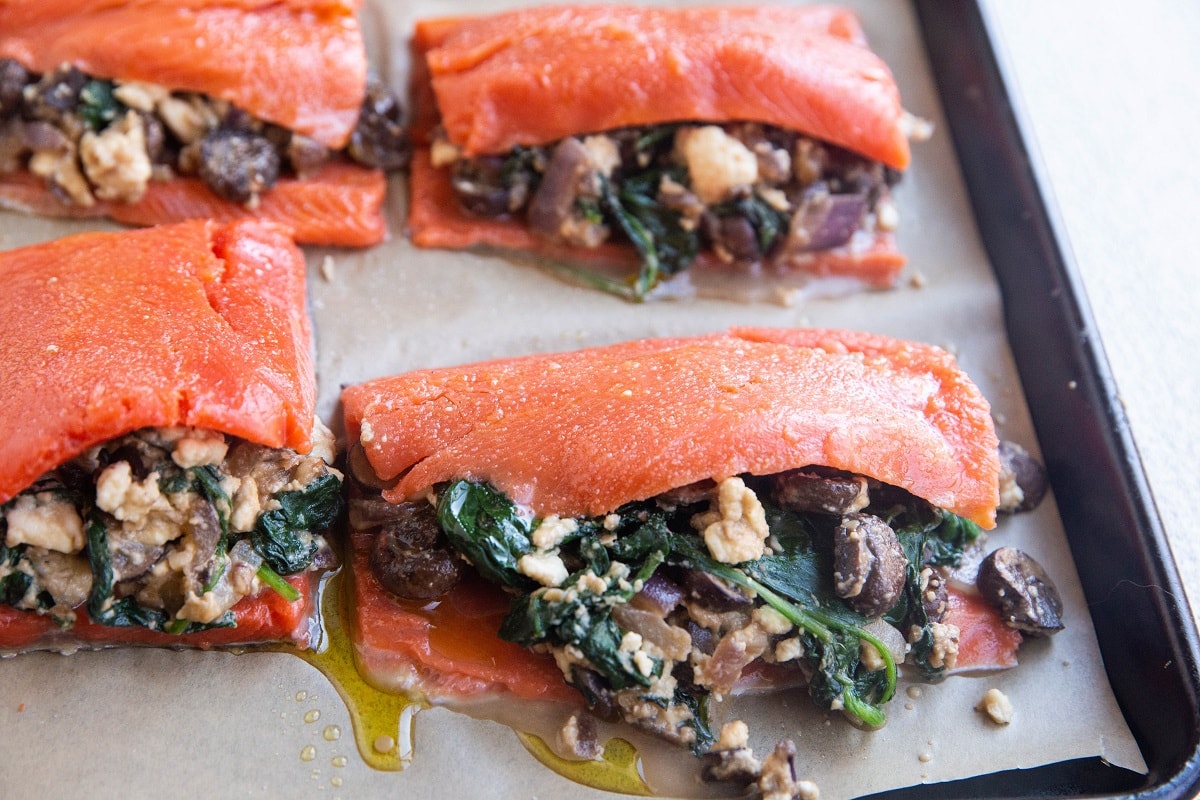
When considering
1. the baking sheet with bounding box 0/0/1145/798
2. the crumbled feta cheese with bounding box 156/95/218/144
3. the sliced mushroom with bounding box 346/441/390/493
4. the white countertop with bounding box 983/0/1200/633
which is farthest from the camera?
the crumbled feta cheese with bounding box 156/95/218/144

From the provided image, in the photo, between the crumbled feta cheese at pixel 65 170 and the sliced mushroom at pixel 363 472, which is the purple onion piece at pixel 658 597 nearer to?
the sliced mushroom at pixel 363 472

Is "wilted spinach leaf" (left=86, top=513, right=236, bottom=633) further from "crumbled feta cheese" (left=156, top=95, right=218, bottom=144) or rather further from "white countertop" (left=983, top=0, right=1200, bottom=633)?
"white countertop" (left=983, top=0, right=1200, bottom=633)

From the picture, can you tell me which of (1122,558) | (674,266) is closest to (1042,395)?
(1122,558)

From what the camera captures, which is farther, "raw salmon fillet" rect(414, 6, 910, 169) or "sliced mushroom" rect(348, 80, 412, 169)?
"sliced mushroom" rect(348, 80, 412, 169)

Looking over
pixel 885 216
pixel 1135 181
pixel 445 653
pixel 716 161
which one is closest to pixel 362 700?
pixel 445 653

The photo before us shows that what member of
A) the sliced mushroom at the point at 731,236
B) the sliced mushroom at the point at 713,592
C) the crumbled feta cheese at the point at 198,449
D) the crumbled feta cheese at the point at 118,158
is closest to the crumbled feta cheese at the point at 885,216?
the sliced mushroom at the point at 731,236

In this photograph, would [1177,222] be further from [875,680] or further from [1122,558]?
[875,680]

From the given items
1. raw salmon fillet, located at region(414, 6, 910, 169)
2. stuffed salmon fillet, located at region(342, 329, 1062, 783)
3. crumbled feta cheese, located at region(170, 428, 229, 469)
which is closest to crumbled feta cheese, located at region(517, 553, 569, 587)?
stuffed salmon fillet, located at region(342, 329, 1062, 783)
